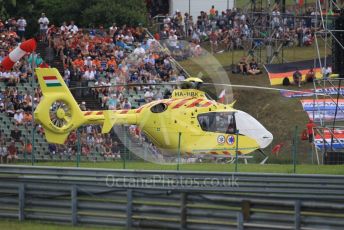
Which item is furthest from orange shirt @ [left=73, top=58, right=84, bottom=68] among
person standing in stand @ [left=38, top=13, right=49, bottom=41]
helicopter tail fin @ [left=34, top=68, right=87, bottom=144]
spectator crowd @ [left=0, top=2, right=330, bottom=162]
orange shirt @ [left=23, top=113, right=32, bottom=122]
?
helicopter tail fin @ [left=34, top=68, right=87, bottom=144]

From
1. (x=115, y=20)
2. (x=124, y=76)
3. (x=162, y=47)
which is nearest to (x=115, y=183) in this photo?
(x=124, y=76)

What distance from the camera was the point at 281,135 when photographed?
39812 millimetres

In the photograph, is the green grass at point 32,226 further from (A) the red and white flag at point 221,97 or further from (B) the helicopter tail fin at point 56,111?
(A) the red and white flag at point 221,97

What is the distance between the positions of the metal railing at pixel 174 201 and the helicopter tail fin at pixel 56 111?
8.32m

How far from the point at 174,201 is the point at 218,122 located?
12952 millimetres

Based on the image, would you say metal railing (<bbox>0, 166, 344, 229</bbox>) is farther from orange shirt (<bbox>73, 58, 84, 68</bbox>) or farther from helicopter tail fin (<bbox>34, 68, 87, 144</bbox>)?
orange shirt (<bbox>73, 58, 84, 68</bbox>)

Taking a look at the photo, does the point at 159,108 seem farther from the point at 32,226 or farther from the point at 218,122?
the point at 32,226

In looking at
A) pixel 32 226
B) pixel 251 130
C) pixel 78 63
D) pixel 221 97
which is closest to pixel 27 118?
pixel 78 63

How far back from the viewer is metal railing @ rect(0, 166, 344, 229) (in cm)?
1681

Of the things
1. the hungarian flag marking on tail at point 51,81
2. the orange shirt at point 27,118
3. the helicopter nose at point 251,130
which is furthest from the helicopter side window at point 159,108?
the orange shirt at point 27,118

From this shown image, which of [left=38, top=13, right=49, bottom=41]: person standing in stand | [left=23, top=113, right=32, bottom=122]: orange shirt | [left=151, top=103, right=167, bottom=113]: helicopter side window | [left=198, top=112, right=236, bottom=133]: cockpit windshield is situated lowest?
[left=23, top=113, right=32, bottom=122]: orange shirt

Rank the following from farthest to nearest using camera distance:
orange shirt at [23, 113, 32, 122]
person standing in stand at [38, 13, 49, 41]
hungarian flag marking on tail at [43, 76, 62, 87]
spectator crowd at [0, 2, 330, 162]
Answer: person standing in stand at [38, 13, 49, 41] < orange shirt at [23, 113, 32, 122] < spectator crowd at [0, 2, 330, 162] < hungarian flag marking on tail at [43, 76, 62, 87]

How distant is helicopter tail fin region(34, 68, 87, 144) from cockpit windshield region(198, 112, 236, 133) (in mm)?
3613

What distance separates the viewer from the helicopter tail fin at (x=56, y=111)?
100ft
